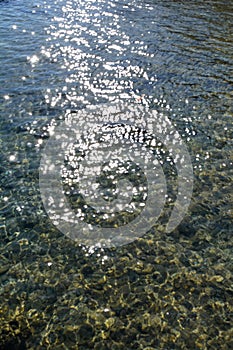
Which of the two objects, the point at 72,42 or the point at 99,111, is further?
the point at 72,42

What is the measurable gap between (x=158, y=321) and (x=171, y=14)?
83.1 ft

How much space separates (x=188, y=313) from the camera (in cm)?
895

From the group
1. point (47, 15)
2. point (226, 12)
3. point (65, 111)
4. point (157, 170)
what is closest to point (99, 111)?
point (65, 111)

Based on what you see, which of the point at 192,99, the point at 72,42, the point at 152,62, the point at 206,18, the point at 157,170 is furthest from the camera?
the point at 206,18

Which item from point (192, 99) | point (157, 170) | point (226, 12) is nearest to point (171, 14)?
point (226, 12)

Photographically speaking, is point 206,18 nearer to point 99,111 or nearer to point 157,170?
point 99,111

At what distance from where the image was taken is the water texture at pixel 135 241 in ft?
28.4

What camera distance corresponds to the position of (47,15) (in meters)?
26.4

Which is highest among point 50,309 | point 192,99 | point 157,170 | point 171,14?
point 171,14

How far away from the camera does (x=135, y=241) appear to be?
10.7 m

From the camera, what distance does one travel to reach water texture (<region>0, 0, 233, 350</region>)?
8.66 meters

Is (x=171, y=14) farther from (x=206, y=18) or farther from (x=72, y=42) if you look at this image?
(x=72, y=42)

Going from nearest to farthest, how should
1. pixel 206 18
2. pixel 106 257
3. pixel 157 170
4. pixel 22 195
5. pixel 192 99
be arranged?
1. pixel 106 257
2. pixel 22 195
3. pixel 157 170
4. pixel 192 99
5. pixel 206 18

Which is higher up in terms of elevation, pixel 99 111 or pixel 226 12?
pixel 226 12
